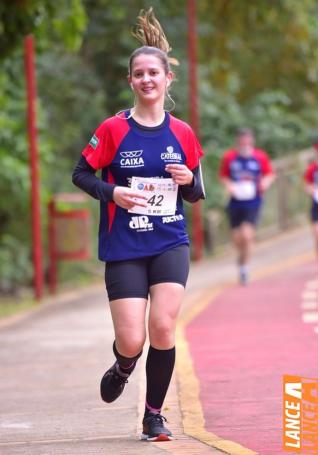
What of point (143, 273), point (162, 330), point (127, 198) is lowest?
point (162, 330)

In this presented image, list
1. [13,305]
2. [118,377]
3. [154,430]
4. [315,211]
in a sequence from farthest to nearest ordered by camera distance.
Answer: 1. [315,211]
2. [13,305]
3. [118,377]
4. [154,430]

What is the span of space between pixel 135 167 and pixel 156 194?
0.18 metres

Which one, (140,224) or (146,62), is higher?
(146,62)

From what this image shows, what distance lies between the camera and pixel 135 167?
7.88 metres

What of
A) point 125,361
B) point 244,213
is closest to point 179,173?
point 125,361

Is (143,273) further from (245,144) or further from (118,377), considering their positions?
(245,144)

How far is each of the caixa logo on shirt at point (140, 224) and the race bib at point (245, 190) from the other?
12158 millimetres

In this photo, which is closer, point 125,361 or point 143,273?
point 143,273

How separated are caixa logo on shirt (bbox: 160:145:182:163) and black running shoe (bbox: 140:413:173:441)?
1.34 metres

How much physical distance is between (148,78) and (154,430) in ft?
6.02

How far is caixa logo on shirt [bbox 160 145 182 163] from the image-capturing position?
789 centimetres

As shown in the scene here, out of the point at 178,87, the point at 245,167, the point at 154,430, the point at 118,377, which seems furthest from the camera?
the point at 178,87

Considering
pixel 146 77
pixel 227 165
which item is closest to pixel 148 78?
pixel 146 77

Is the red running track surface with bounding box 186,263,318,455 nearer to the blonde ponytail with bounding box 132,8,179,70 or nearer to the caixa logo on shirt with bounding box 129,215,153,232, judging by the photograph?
the caixa logo on shirt with bounding box 129,215,153,232
